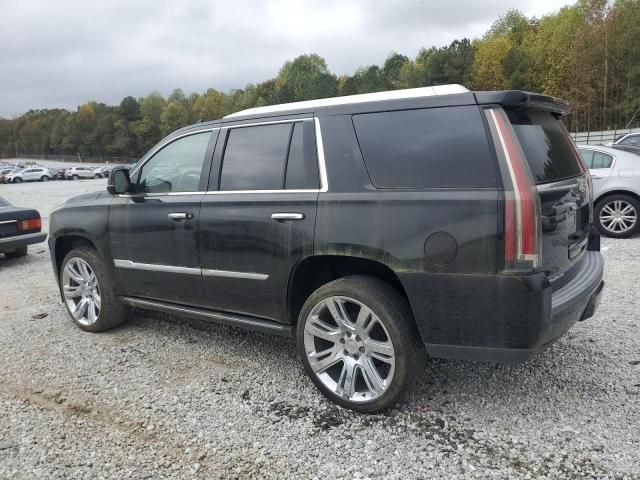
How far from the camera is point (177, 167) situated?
4121mm

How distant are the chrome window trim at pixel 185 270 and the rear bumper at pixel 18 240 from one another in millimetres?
4552

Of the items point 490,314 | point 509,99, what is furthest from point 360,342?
point 509,99

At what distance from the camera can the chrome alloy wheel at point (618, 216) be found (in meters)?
8.10

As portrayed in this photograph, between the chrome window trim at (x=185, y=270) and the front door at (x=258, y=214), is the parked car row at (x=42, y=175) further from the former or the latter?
the front door at (x=258, y=214)

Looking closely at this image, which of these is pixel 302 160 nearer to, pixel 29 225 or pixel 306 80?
pixel 29 225

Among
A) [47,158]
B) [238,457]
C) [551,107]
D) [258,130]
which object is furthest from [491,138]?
[47,158]

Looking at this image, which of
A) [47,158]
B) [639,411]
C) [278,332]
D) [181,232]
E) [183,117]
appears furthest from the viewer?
[47,158]

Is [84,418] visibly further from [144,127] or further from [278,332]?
[144,127]

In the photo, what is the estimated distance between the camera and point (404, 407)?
3.24 meters

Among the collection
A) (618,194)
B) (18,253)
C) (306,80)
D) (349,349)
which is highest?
(306,80)

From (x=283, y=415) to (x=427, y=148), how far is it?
1.80m

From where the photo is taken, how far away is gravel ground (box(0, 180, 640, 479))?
106 inches

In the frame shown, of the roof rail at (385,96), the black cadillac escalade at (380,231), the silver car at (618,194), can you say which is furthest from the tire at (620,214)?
the roof rail at (385,96)

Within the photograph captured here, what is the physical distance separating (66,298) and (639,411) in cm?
468
